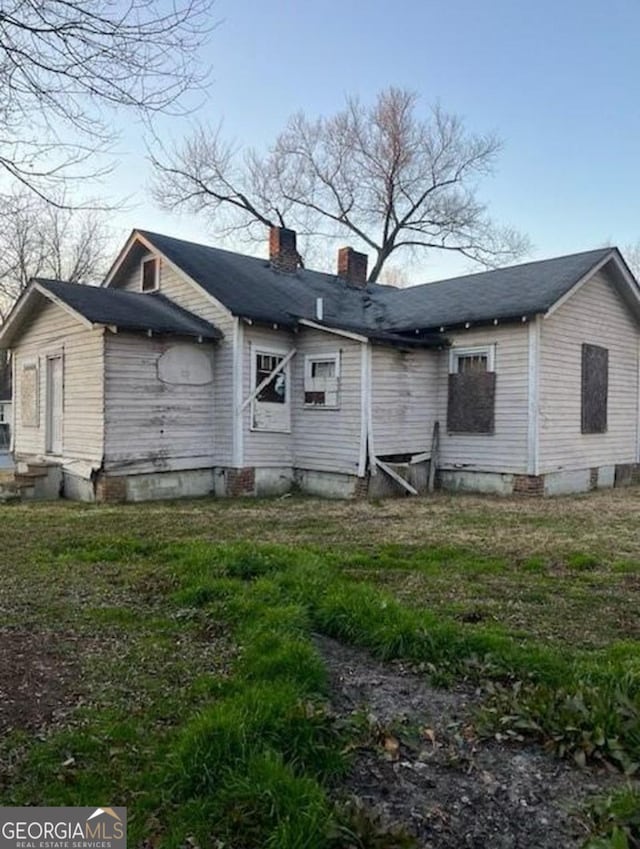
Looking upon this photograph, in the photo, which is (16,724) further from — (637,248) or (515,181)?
(637,248)

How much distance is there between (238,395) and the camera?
11.5 m

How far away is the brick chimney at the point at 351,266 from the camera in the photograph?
1703 cm

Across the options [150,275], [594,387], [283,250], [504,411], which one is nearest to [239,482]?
[504,411]

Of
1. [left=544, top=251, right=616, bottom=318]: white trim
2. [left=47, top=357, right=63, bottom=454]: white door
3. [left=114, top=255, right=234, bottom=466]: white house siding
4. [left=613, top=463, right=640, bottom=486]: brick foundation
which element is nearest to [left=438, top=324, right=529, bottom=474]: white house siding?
[left=544, top=251, right=616, bottom=318]: white trim

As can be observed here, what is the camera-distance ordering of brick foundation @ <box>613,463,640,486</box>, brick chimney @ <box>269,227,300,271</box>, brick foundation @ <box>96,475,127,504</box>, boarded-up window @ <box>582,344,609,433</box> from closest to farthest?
brick foundation @ <box>96,475,127,504</box> < boarded-up window @ <box>582,344,609,433</box> < brick foundation @ <box>613,463,640,486</box> < brick chimney @ <box>269,227,300,271</box>

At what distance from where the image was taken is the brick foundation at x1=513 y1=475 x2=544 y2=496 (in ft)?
37.6

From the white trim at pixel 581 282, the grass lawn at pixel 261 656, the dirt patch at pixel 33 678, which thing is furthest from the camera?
the white trim at pixel 581 282

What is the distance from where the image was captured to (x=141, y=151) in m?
4.75

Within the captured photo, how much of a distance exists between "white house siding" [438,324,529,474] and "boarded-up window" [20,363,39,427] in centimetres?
851

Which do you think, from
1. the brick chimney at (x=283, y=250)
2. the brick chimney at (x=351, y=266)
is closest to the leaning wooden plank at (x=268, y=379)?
the brick chimney at (x=283, y=250)

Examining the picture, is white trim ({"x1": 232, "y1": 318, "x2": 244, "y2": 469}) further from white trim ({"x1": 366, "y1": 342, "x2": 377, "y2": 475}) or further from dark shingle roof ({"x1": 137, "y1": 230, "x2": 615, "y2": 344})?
white trim ({"x1": 366, "y1": 342, "x2": 377, "y2": 475})

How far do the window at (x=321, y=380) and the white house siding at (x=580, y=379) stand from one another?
3841mm

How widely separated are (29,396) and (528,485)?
10196 mm

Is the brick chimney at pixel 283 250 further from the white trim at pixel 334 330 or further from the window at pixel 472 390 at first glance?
the window at pixel 472 390
